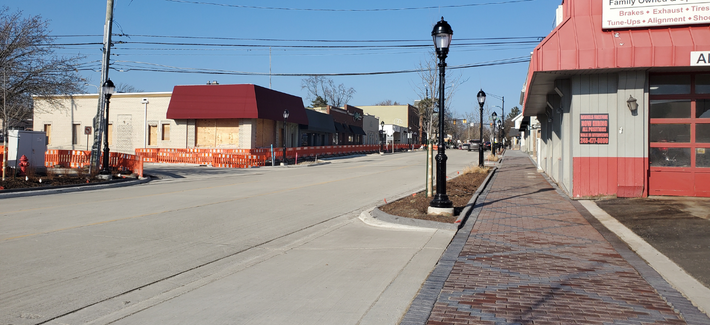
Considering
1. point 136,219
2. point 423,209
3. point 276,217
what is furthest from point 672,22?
point 136,219

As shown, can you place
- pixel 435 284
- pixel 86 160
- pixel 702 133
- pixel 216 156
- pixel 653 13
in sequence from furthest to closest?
pixel 216 156 → pixel 86 160 → pixel 702 133 → pixel 653 13 → pixel 435 284

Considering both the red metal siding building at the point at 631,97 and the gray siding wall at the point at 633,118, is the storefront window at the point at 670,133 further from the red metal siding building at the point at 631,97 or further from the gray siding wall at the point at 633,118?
the gray siding wall at the point at 633,118

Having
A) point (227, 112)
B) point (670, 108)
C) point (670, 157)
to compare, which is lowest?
point (670, 157)

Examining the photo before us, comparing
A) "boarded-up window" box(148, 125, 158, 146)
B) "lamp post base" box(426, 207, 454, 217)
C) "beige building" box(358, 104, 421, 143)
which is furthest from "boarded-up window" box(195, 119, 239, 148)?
"beige building" box(358, 104, 421, 143)

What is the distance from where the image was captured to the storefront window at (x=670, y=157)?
1277 cm

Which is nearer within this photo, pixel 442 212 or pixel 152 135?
pixel 442 212

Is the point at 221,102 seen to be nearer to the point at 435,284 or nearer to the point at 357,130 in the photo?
the point at 357,130

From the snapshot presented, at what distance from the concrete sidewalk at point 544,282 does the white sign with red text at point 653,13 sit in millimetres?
5759

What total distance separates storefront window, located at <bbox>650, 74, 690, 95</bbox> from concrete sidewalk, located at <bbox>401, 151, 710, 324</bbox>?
17.2 feet

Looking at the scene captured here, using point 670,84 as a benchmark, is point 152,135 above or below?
below

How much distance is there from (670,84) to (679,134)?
1.32 meters

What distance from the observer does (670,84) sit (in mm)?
12836

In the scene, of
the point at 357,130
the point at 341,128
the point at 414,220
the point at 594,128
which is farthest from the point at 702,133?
the point at 357,130

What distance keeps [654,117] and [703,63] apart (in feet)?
5.82
